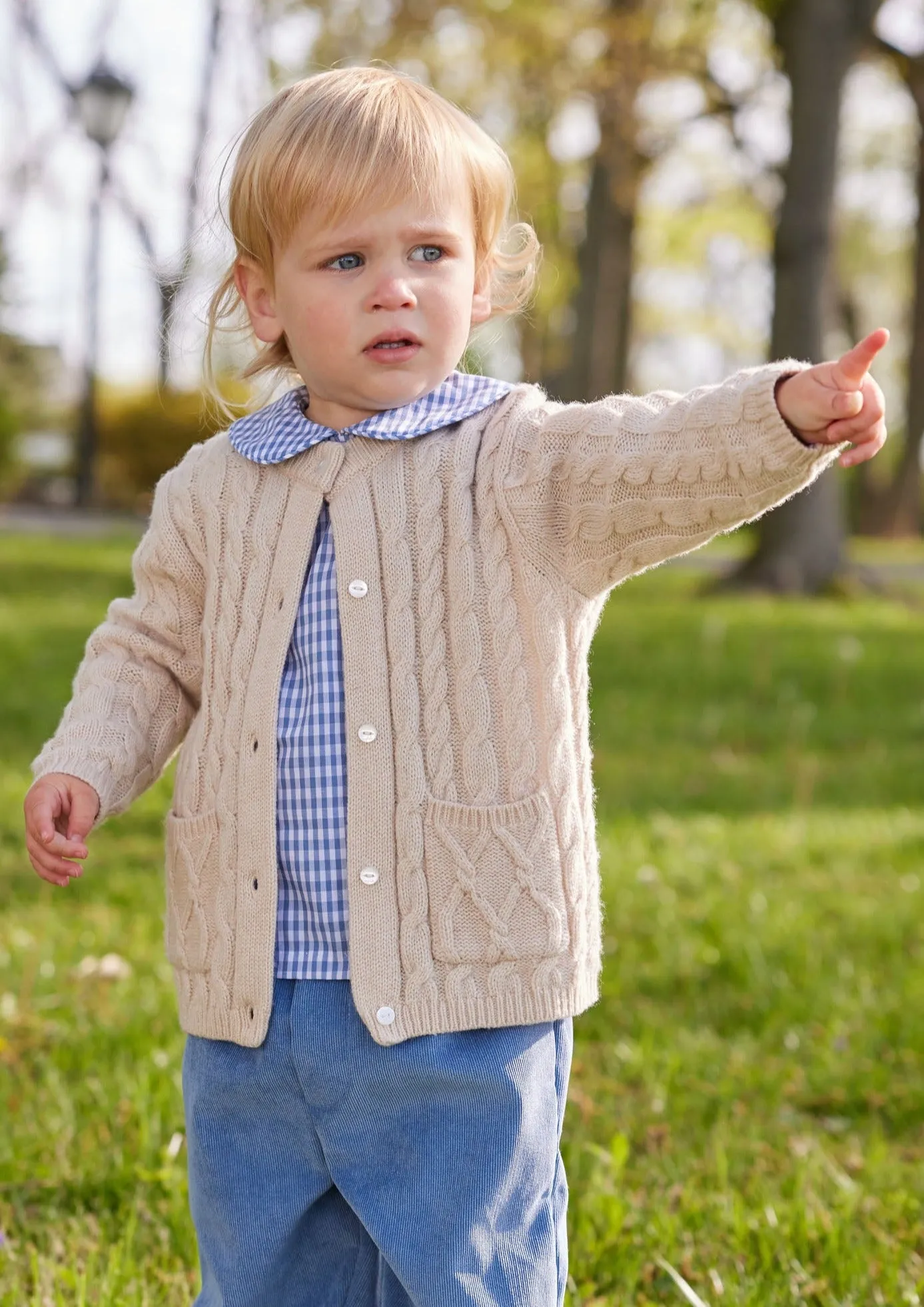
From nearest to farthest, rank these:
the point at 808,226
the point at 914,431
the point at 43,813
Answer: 1. the point at 43,813
2. the point at 808,226
3. the point at 914,431

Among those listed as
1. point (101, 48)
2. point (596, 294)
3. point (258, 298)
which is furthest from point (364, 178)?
point (101, 48)


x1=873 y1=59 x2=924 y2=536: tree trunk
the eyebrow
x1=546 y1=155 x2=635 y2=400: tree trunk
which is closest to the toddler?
the eyebrow

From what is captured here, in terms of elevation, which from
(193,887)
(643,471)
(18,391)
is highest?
(18,391)

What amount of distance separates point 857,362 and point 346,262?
677 millimetres

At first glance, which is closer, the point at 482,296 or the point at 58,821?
the point at 58,821

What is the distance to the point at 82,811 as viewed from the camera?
212cm

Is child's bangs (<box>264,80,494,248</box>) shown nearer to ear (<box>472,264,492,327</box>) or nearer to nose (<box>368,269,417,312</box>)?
nose (<box>368,269,417,312</box>)

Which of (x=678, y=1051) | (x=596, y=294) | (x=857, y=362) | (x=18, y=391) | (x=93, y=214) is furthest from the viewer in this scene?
(x=93, y=214)

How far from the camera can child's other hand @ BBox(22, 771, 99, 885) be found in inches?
81.8

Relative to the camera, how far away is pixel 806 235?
475 inches

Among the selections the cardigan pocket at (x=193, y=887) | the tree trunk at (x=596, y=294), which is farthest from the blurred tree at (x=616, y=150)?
the cardigan pocket at (x=193, y=887)

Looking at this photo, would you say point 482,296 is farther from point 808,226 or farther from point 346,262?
point 808,226

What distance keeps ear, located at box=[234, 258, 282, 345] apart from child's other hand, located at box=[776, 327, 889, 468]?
2.43ft

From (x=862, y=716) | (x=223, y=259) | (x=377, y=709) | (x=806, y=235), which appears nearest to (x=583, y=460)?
(x=377, y=709)
